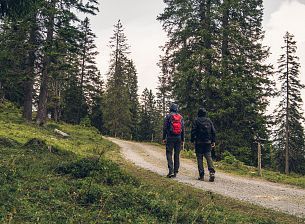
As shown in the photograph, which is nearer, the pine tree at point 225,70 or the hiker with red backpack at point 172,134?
the hiker with red backpack at point 172,134

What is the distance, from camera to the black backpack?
11.8 metres

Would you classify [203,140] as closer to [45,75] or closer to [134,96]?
[45,75]

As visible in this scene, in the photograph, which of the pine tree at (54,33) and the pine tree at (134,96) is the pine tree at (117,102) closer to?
the pine tree at (134,96)

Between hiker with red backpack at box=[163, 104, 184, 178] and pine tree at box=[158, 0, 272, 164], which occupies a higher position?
pine tree at box=[158, 0, 272, 164]

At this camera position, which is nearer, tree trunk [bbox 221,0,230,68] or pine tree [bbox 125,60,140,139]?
tree trunk [bbox 221,0,230,68]

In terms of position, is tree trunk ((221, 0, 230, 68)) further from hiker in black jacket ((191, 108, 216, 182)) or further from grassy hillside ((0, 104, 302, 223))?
grassy hillside ((0, 104, 302, 223))

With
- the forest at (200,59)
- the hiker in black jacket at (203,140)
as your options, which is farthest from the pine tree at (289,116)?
the hiker in black jacket at (203,140)

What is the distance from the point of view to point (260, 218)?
6.72m

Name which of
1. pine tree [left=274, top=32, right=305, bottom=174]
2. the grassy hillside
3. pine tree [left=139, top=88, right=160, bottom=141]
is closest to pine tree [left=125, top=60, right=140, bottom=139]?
pine tree [left=139, top=88, right=160, bottom=141]


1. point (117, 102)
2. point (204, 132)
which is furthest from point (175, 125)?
point (117, 102)

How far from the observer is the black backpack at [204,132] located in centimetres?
1175

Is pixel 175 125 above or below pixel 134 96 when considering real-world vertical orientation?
below

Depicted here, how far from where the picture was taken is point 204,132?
11742 millimetres

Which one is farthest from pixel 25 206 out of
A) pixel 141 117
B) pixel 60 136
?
pixel 141 117
